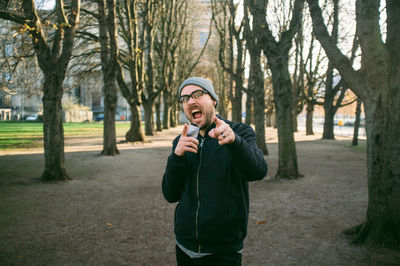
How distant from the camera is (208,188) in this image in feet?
6.49

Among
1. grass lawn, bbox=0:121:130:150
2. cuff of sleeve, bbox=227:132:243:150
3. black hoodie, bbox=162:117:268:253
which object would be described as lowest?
grass lawn, bbox=0:121:130:150

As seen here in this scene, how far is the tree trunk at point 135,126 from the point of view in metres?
17.8

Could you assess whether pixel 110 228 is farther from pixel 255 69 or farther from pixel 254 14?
pixel 255 69

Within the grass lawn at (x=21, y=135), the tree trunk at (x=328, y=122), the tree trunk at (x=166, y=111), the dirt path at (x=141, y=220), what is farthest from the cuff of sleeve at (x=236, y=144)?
the tree trunk at (x=166, y=111)

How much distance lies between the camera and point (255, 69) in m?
12.4

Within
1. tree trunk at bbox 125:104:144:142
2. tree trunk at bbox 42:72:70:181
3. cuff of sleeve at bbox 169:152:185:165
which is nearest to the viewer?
cuff of sleeve at bbox 169:152:185:165

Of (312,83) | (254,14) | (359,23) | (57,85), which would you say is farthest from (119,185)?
(312,83)

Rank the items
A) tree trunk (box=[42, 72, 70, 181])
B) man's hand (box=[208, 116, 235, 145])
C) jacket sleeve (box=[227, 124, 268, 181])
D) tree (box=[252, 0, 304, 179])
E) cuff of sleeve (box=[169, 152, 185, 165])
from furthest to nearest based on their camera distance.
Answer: tree (box=[252, 0, 304, 179]) < tree trunk (box=[42, 72, 70, 181]) < cuff of sleeve (box=[169, 152, 185, 165]) < jacket sleeve (box=[227, 124, 268, 181]) < man's hand (box=[208, 116, 235, 145])

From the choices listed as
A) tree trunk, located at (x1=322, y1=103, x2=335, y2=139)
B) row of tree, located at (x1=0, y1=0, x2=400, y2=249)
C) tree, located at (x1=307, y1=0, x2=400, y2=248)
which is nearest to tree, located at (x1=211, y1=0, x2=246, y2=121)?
row of tree, located at (x1=0, y1=0, x2=400, y2=249)

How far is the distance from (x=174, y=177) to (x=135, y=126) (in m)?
16.8

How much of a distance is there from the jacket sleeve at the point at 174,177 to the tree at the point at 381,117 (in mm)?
3249

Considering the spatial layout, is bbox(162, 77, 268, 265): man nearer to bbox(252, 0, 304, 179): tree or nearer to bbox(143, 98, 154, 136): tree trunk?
bbox(252, 0, 304, 179): tree

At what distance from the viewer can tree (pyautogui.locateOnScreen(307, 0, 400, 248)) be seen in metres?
4.07

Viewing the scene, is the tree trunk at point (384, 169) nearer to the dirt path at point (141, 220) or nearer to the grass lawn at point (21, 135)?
the dirt path at point (141, 220)
